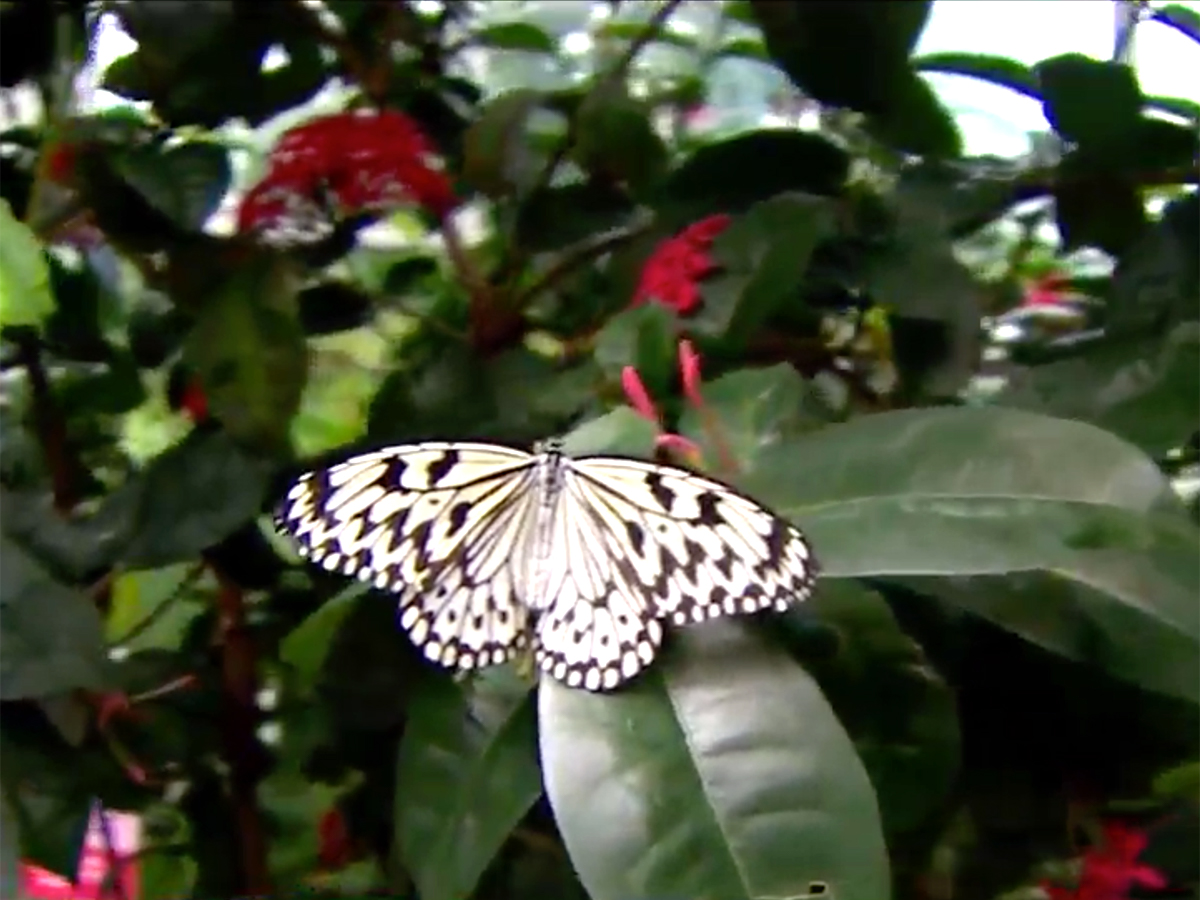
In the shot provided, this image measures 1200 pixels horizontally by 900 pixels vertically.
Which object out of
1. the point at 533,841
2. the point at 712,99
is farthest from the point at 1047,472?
the point at 712,99

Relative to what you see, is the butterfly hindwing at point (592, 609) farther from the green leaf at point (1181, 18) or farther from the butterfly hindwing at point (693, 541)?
the green leaf at point (1181, 18)

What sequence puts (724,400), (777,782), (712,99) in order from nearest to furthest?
(777,782), (724,400), (712,99)

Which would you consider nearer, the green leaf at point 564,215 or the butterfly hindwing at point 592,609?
the butterfly hindwing at point 592,609

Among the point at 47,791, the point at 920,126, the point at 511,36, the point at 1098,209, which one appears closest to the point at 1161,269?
the point at 1098,209

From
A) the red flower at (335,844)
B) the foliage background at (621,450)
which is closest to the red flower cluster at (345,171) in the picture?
the foliage background at (621,450)

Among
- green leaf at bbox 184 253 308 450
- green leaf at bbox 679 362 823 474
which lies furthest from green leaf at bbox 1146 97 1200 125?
green leaf at bbox 184 253 308 450

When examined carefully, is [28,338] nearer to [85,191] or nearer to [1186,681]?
[85,191]
